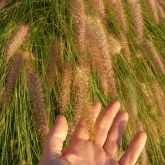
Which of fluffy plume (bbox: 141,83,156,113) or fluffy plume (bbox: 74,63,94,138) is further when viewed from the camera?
fluffy plume (bbox: 141,83,156,113)

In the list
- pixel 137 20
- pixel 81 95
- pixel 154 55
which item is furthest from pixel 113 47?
pixel 81 95

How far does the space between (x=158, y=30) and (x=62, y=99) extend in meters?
1.15

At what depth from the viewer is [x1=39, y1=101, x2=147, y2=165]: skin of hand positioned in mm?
1771

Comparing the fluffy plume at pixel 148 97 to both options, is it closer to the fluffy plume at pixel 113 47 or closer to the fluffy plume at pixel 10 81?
the fluffy plume at pixel 113 47

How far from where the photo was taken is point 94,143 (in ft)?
6.41

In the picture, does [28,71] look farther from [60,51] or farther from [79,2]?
[79,2]

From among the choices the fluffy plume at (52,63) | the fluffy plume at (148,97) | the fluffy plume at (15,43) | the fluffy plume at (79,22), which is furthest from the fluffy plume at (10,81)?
the fluffy plume at (148,97)

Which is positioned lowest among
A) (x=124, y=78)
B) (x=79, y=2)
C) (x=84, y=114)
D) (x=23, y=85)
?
(x=124, y=78)

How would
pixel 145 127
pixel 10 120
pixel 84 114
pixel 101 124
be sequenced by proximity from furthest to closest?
1. pixel 145 127
2. pixel 10 120
3. pixel 101 124
4. pixel 84 114

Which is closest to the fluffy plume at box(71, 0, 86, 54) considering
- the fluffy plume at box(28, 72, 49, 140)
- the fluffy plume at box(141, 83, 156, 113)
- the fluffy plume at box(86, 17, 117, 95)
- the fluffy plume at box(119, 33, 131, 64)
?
the fluffy plume at box(86, 17, 117, 95)

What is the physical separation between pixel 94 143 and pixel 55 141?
0.75 feet

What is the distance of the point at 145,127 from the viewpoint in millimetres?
2531

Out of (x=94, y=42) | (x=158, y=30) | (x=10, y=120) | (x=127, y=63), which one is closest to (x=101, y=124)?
(x=94, y=42)

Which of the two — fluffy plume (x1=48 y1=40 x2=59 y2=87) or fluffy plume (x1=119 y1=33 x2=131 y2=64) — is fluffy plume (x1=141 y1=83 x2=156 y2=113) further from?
fluffy plume (x1=48 y1=40 x2=59 y2=87)
